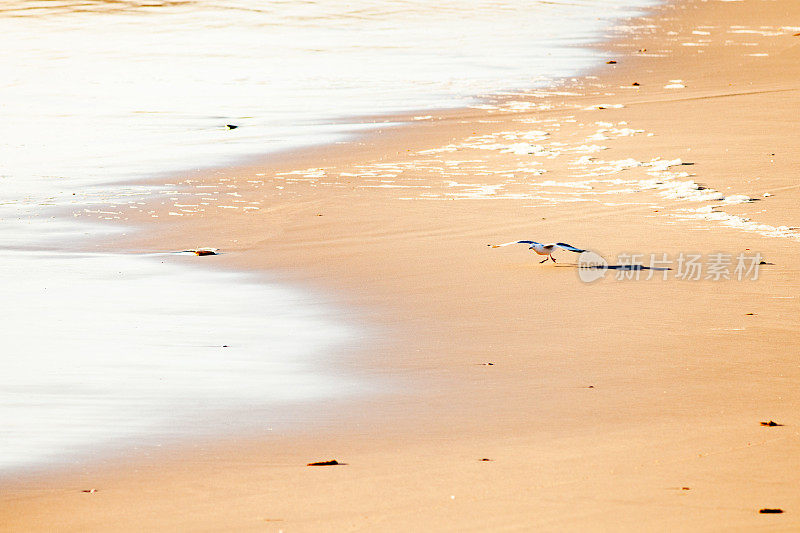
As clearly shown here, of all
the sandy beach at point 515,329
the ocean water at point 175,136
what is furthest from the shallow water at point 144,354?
the sandy beach at point 515,329

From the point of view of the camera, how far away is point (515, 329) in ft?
21.3

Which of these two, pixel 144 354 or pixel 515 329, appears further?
pixel 515 329

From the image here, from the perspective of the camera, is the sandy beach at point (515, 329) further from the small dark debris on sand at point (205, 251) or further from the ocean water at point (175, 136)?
the ocean water at point (175, 136)

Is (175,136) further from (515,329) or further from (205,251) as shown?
(515,329)

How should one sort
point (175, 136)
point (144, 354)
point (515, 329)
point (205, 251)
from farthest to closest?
point (175, 136) < point (205, 251) < point (515, 329) < point (144, 354)

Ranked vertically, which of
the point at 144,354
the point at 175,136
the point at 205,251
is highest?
the point at 144,354

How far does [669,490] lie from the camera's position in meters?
4.11

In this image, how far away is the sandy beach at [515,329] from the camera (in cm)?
413

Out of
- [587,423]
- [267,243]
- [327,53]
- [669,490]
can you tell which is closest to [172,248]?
[267,243]

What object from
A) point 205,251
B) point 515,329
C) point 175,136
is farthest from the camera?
point 175,136

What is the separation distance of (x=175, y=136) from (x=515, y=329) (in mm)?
8447

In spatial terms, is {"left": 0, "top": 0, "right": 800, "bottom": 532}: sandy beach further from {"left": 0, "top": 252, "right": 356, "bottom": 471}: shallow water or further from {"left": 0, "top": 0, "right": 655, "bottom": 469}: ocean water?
{"left": 0, "top": 0, "right": 655, "bottom": 469}: ocean water

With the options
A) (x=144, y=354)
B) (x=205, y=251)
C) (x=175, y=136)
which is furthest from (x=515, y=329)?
(x=175, y=136)

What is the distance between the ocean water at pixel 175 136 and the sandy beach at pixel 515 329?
41 cm
